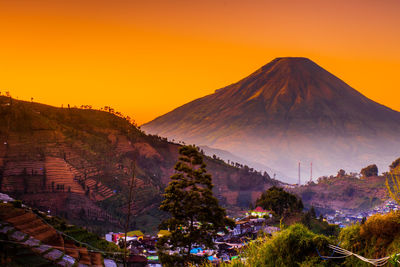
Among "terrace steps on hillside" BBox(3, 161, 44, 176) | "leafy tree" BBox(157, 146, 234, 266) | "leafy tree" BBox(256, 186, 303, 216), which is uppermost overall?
"terrace steps on hillside" BBox(3, 161, 44, 176)

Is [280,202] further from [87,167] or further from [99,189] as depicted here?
[87,167]

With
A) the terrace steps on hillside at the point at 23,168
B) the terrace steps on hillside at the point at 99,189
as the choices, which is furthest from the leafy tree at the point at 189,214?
the terrace steps on hillside at the point at 99,189

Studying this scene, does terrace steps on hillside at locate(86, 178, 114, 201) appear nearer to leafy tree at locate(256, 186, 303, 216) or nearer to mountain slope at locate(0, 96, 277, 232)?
mountain slope at locate(0, 96, 277, 232)

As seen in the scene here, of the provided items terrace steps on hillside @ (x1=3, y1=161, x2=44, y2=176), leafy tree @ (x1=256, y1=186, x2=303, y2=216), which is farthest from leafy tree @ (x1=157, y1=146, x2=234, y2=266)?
terrace steps on hillside @ (x1=3, y1=161, x2=44, y2=176)

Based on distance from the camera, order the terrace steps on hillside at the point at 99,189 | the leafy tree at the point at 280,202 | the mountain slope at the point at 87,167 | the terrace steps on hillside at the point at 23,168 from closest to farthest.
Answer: the leafy tree at the point at 280,202
the mountain slope at the point at 87,167
the terrace steps on hillside at the point at 23,168
the terrace steps on hillside at the point at 99,189

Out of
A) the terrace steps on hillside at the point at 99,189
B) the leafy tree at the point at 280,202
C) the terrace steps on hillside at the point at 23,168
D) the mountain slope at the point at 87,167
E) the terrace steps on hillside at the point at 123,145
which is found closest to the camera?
the leafy tree at the point at 280,202

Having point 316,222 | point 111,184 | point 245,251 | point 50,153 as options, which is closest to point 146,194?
point 111,184

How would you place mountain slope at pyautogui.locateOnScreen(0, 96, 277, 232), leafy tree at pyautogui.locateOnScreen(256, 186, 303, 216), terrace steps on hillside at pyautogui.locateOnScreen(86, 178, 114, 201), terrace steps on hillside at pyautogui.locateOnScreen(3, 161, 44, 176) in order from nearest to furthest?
1. leafy tree at pyautogui.locateOnScreen(256, 186, 303, 216)
2. mountain slope at pyautogui.locateOnScreen(0, 96, 277, 232)
3. terrace steps on hillside at pyautogui.locateOnScreen(3, 161, 44, 176)
4. terrace steps on hillside at pyautogui.locateOnScreen(86, 178, 114, 201)

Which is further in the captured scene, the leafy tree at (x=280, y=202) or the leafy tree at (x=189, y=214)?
the leafy tree at (x=280, y=202)

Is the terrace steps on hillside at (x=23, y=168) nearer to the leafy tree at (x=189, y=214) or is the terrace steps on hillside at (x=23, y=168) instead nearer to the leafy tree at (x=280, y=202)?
the leafy tree at (x=280, y=202)

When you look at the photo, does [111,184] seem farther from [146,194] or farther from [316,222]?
[316,222]
